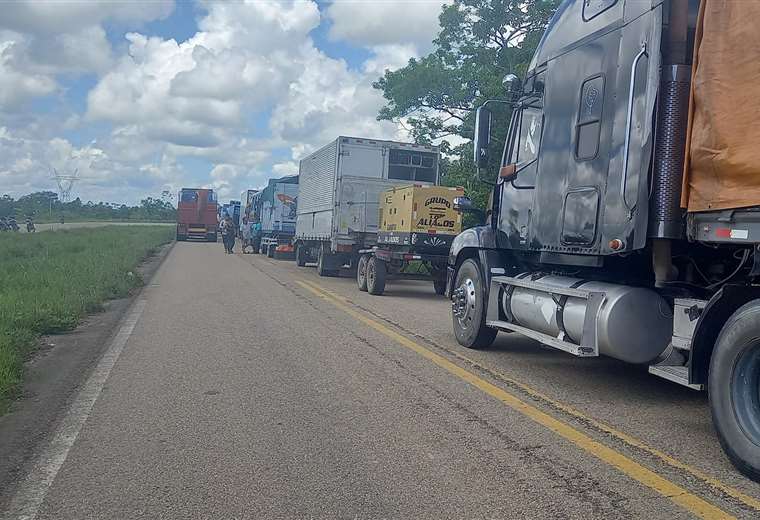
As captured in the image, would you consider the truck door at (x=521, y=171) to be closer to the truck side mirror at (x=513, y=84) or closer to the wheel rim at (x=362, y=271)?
the truck side mirror at (x=513, y=84)

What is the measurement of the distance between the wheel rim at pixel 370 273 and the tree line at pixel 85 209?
93788 mm

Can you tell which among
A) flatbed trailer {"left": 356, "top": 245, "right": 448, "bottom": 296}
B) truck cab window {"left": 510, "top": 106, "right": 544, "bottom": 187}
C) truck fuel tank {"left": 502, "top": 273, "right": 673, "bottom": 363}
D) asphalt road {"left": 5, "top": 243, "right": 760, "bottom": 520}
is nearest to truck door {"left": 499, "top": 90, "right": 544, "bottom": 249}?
truck cab window {"left": 510, "top": 106, "right": 544, "bottom": 187}

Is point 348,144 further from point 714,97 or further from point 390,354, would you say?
point 714,97

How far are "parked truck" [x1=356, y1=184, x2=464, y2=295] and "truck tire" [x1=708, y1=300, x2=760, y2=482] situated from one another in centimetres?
1018

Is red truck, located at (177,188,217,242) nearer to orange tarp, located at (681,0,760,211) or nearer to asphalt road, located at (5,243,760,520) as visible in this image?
asphalt road, located at (5,243,760,520)

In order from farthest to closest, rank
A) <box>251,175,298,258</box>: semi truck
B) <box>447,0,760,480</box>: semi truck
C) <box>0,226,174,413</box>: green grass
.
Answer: <box>251,175,298,258</box>: semi truck < <box>0,226,174,413</box>: green grass < <box>447,0,760,480</box>: semi truck

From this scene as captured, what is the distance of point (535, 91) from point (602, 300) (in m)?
2.75

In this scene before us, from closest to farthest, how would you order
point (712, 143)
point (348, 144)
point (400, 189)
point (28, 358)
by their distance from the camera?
point (712, 143) < point (28, 358) < point (400, 189) < point (348, 144)

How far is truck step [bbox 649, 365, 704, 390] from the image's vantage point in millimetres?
5124

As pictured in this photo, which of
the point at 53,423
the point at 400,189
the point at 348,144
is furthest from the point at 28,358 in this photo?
the point at 348,144

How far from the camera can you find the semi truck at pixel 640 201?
463cm

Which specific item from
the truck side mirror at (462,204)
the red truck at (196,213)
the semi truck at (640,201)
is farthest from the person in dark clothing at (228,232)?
the semi truck at (640,201)

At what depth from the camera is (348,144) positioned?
63.0 feet

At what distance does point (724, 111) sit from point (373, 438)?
10.1 feet
